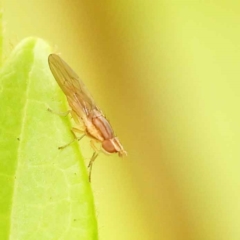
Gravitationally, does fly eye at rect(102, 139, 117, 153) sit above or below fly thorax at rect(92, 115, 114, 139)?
below

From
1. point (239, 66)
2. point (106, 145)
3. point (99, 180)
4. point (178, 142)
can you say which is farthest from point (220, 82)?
point (106, 145)

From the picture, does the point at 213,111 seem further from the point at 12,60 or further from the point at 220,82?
the point at 12,60

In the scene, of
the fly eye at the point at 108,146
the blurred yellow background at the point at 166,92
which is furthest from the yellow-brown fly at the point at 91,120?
the blurred yellow background at the point at 166,92

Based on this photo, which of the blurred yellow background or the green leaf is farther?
the blurred yellow background

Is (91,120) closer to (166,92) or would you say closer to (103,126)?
(103,126)

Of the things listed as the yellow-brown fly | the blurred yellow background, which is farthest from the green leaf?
the blurred yellow background

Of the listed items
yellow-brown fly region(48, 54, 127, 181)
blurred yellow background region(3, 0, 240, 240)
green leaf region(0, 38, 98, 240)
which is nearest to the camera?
green leaf region(0, 38, 98, 240)

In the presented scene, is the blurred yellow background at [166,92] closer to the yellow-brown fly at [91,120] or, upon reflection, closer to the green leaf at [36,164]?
the yellow-brown fly at [91,120]

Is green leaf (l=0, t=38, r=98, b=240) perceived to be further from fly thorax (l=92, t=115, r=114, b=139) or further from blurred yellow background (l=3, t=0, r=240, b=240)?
blurred yellow background (l=3, t=0, r=240, b=240)
